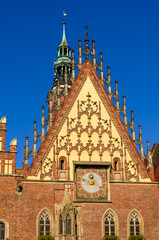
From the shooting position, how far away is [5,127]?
91.6ft

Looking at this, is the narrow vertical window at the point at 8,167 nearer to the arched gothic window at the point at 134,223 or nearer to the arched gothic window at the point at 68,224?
the arched gothic window at the point at 68,224

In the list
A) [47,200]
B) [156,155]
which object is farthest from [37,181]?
[156,155]

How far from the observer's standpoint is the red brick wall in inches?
1022

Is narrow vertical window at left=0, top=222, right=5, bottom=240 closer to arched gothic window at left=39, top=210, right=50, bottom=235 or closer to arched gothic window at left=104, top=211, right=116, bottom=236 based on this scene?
arched gothic window at left=39, top=210, right=50, bottom=235

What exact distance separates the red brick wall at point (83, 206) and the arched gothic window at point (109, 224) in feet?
1.25

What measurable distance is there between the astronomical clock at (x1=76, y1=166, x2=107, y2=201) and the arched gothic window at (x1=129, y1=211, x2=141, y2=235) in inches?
83.2

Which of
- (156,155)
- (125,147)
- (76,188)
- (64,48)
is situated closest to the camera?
(76,188)

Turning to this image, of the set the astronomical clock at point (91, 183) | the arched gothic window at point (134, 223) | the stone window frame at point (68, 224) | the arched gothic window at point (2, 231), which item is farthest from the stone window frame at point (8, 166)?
the arched gothic window at point (134, 223)

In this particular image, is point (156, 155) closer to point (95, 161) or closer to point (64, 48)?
point (95, 161)

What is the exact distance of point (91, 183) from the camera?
27.9 meters

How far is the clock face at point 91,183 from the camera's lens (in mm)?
27547

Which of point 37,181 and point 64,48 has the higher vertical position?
point 64,48

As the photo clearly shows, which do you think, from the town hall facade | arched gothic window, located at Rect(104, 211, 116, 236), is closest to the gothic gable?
the town hall facade

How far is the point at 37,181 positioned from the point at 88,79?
8753 millimetres
